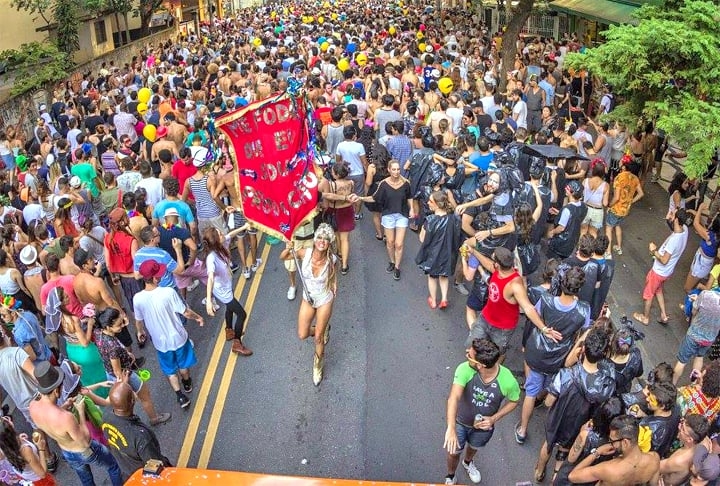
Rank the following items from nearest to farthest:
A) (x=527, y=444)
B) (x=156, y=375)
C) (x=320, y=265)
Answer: (x=527, y=444)
(x=320, y=265)
(x=156, y=375)

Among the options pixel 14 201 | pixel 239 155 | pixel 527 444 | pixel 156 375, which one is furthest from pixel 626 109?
pixel 14 201

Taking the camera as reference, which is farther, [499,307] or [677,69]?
[677,69]

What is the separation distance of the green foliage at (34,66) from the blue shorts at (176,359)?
56.2 ft

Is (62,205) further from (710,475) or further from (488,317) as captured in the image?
(710,475)

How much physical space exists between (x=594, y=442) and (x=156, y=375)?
183 inches

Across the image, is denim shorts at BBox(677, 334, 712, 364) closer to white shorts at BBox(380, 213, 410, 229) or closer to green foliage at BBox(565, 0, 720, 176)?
green foliage at BBox(565, 0, 720, 176)

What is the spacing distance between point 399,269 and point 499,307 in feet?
9.49

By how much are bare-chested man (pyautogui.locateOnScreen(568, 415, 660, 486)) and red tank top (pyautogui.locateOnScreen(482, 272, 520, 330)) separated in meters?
1.81

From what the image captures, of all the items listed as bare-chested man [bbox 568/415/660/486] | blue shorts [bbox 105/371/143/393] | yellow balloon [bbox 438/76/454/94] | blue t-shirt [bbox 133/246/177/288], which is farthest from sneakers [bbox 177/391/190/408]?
yellow balloon [bbox 438/76/454/94]

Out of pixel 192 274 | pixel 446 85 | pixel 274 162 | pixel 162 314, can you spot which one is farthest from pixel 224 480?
pixel 446 85

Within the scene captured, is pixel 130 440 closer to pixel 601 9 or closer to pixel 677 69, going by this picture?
pixel 677 69

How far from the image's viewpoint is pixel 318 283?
595cm

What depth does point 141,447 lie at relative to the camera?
13.7 ft

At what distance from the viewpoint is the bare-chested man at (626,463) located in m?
3.73
